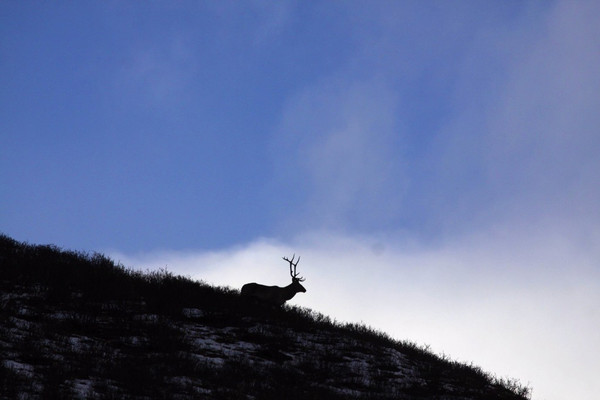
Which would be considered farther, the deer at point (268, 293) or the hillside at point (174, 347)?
the deer at point (268, 293)

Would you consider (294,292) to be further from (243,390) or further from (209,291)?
(243,390)

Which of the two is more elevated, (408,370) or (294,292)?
(294,292)

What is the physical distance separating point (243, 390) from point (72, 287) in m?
7.72

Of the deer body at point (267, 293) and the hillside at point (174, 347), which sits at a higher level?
the deer body at point (267, 293)

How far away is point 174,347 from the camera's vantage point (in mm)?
12508

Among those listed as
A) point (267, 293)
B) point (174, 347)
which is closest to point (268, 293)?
point (267, 293)

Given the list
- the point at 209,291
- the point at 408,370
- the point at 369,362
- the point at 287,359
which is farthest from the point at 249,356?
the point at 209,291

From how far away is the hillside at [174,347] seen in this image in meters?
9.85

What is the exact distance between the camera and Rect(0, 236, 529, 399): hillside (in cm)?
985

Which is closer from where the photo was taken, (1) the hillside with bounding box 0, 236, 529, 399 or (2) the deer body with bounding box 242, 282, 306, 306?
(1) the hillside with bounding box 0, 236, 529, 399

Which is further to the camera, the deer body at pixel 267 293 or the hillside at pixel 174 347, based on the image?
the deer body at pixel 267 293

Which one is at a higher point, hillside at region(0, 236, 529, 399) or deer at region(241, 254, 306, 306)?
deer at region(241, 254, 306, 306)

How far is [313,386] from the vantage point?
11.5m

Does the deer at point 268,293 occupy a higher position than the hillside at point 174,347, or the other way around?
the deer at point 268,293
